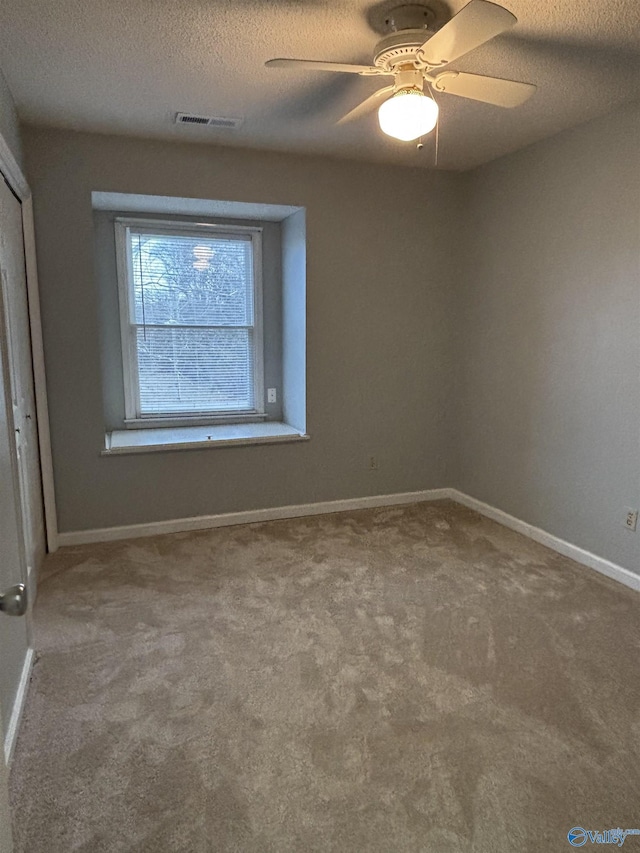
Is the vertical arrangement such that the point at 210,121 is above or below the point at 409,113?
above

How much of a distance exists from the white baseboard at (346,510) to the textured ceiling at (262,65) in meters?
2.47

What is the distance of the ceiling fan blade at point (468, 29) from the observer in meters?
1.60

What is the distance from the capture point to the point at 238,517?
391 centimetres

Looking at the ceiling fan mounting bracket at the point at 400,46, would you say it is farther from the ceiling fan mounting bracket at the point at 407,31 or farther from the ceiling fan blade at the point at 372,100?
the ceiling fan blade at the point at 372,100

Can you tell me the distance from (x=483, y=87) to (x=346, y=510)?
113 inches

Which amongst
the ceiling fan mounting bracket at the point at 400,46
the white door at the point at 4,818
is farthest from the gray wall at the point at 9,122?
the white door at the point at 4,818

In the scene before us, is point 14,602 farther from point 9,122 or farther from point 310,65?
point 9,122

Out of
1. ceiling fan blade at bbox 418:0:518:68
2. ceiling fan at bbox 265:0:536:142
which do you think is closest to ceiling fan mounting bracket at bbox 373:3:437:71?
ceiling fan at bbox 265:0:536:142

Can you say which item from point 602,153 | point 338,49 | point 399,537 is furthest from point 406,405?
point 338,49

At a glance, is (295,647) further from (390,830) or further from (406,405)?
(406,405)

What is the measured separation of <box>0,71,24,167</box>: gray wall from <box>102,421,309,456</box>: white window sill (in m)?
1.76

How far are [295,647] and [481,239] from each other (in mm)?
3120

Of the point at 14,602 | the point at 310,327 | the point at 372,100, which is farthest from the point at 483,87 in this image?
the point at 14,602

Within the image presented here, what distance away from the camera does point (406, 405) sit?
4250mm
